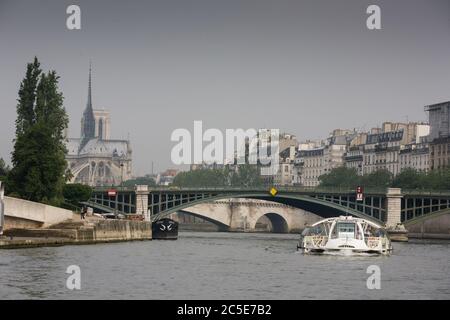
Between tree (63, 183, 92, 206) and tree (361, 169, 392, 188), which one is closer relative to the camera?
tree (63, 183, 92, 206)

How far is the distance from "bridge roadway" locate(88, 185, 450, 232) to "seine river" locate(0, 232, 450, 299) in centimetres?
4369

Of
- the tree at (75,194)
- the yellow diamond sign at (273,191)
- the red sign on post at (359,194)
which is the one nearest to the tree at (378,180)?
the red sign on post at (359,194)

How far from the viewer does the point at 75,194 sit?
96.9 meters

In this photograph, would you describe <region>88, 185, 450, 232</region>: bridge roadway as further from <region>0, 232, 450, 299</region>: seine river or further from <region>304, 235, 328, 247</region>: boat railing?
<region>0, 232, 450, 299</region>: seine river

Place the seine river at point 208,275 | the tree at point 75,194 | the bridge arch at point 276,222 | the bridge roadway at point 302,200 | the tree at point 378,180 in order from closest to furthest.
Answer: the seine river at point 208,275, the tree at point 75,194, the bridge roadway at point 302,200, the tree at point 378,180, the bridge arch at point 276,222

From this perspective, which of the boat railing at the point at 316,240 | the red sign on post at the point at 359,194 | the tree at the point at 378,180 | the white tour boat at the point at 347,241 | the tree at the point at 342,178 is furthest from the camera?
the tree at the point at 342,178

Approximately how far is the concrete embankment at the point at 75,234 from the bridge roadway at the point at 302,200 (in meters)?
18.4

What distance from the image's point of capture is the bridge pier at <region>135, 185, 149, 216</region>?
114713mm

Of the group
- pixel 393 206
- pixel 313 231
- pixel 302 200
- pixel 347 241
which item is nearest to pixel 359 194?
pixel 302 200

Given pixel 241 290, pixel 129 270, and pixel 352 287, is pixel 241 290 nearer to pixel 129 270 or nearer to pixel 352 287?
pixel 352 287

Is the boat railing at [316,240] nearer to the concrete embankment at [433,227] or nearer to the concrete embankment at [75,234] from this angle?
the concrete embankment at [75,234]

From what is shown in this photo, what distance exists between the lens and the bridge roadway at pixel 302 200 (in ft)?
377

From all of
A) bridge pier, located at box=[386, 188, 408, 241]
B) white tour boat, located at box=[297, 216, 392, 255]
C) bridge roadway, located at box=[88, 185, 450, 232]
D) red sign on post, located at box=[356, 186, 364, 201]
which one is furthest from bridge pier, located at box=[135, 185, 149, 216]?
white tour boat, located at box=[297, 216, 392, 255]
